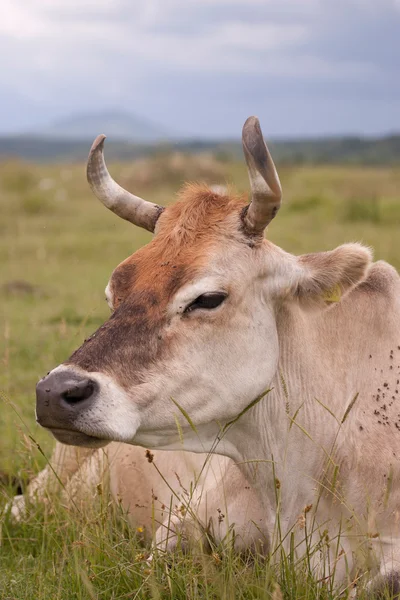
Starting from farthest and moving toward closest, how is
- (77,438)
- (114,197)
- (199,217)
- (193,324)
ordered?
(114,197) < (199,217) < (193,324) < (77,438)

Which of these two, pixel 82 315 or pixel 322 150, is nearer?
pixel 82 315

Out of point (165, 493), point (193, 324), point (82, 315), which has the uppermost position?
point (193, 324)

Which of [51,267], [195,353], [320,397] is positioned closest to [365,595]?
[320,397]

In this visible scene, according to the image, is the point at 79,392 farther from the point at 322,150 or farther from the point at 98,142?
the point at 322,150

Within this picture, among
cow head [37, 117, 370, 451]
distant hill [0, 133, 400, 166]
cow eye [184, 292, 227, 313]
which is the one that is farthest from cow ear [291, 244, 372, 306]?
distant hill [0, 133, 400, 166]

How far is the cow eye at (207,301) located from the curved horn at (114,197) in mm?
863

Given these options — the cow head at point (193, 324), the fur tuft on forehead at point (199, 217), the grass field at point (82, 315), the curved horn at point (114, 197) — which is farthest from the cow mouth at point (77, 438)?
the curved horn at point (114, 197)

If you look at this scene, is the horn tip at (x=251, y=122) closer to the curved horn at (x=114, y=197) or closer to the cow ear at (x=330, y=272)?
the cow ear at (x=330, y=272)

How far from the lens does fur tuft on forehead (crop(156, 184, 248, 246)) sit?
3928mm

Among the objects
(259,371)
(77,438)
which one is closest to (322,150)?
(259,371)

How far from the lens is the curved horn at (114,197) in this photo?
439 centimetres

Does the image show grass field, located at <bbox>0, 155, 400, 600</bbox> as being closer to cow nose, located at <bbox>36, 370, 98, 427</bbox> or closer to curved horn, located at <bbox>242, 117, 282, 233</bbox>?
cow nose, located at <bbox>36, 370, 98, 427</bbox>

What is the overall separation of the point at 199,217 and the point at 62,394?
3.65 feet

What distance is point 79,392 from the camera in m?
3.36
